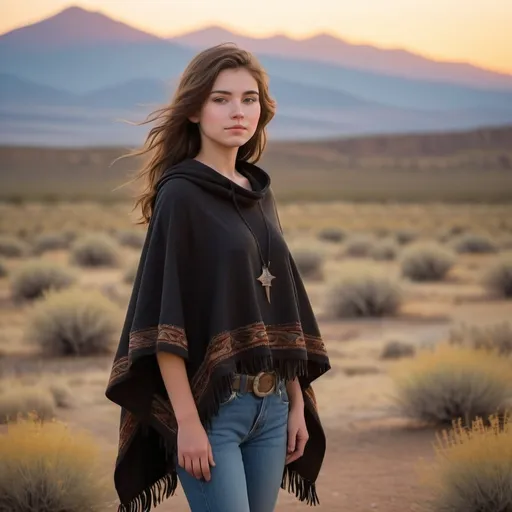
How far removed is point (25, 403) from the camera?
8.95 m

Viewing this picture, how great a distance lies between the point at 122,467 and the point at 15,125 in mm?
89303

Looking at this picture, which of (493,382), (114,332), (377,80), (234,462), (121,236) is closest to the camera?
(234,462)

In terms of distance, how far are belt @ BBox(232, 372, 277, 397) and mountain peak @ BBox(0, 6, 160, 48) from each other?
83.0m

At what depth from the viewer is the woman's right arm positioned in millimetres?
3318

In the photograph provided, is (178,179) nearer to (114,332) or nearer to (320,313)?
(114,332)

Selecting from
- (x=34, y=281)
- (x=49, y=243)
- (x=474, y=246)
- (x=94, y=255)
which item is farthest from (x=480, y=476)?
(x=49, y=243)

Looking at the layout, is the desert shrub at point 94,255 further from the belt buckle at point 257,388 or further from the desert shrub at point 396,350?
the belt buckle at point 257,388

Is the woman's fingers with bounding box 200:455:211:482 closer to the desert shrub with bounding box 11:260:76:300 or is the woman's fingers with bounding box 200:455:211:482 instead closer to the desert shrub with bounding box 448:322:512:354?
the desert shrub with bounding box 448:322:512:354

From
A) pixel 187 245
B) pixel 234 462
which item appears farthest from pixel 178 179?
pixel 234 462

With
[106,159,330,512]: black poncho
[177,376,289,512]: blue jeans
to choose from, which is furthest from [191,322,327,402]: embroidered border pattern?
[177,376,289,512]: blue jeans

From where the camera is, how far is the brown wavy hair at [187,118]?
3568 millimetres

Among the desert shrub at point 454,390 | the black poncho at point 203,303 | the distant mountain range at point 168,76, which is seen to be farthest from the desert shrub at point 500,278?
the distant mountain range at point 168,76

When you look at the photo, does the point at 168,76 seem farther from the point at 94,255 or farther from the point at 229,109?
the point at 229,109

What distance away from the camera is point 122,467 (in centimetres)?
368
